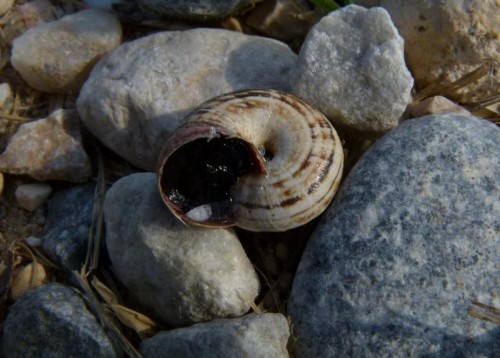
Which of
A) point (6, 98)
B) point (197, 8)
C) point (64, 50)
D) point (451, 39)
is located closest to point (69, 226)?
point (6, 98)

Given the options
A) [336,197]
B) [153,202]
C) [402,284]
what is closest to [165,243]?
[153,202]

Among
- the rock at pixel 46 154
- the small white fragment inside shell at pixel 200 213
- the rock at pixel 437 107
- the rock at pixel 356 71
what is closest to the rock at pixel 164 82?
the rock at pixel 46 154

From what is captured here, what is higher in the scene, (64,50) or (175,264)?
(64,50)

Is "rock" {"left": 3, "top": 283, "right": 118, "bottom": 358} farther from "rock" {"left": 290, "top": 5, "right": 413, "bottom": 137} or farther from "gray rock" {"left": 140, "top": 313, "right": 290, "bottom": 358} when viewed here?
"rock" {"left": 290, "top": 5, "right": 413, "bottom": 137}

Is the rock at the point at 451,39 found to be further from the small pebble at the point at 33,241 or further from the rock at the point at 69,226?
the small pebble at the point at 33,241

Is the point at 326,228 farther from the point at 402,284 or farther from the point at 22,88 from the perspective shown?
the point at 22,88

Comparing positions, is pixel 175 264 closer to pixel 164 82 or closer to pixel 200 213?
pixel 200 213
